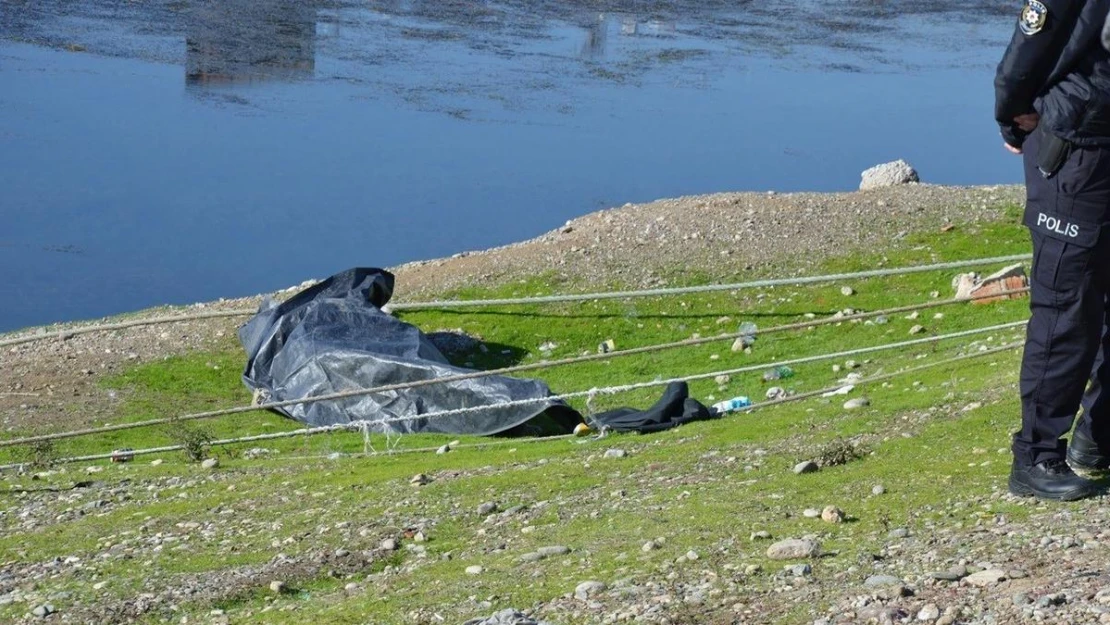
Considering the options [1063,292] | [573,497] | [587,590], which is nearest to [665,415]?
[573,497]

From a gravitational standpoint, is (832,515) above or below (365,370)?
above

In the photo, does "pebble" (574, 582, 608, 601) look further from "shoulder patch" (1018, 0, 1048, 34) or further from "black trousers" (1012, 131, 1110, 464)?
"shoulder patch" (1018, 0, 1048, 34)

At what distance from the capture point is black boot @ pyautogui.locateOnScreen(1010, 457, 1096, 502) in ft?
22.5

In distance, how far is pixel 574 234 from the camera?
2102 centimetres

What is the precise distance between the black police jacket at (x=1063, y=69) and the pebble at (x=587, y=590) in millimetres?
2741

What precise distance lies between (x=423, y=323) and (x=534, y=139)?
39.8ft

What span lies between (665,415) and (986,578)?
21.6 ft

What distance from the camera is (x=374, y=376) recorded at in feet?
50.8

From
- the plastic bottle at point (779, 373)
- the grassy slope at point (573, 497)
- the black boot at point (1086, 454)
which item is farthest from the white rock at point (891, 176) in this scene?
the black boot at point (1086, 454)

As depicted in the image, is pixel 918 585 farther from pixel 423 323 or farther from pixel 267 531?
pixel 423 323

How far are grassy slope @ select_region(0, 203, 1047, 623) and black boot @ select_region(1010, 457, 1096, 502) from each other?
138 millimetres

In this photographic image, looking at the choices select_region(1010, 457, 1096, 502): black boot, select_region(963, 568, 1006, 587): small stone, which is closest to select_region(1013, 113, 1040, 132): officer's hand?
select_region(1010, 457, 1096, 502): black boot

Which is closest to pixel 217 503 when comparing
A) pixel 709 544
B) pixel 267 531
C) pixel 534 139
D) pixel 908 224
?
pixel 267 531

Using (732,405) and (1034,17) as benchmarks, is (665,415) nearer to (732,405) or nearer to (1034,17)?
(732,405)
